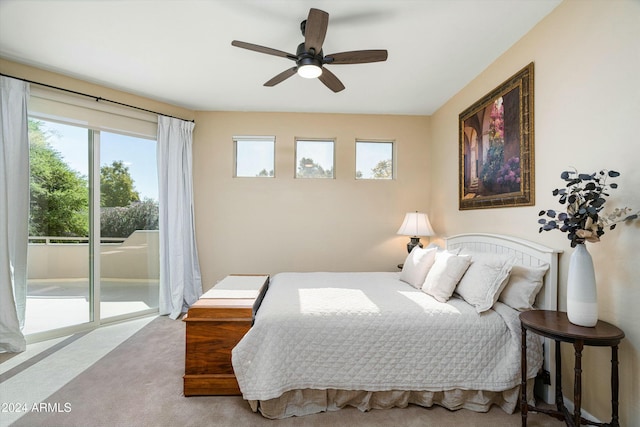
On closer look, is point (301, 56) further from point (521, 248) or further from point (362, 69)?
point (521, 248)

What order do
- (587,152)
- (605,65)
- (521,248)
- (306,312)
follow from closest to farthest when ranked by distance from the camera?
(605,65), (587,152), (306,312), (521,248)

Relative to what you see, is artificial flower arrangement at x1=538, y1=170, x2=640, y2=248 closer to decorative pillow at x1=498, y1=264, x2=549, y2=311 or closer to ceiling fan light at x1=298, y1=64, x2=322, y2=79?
decorative pillow at x1=498, y1=264, x2=549, y2=311

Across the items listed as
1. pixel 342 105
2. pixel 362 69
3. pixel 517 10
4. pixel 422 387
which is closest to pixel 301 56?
pixel 362 69

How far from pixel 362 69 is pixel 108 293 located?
12.3ft

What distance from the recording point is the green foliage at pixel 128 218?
343cm

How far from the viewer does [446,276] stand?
2.28 meters

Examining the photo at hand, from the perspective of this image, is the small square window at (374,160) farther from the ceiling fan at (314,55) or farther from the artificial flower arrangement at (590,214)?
the artificial flower arrangement at (590,214)

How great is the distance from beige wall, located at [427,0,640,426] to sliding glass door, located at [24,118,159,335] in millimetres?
4092

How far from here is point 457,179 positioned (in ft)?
11.3

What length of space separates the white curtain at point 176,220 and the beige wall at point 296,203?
0.18 meters

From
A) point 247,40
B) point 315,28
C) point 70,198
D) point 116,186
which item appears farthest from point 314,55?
point 70,198

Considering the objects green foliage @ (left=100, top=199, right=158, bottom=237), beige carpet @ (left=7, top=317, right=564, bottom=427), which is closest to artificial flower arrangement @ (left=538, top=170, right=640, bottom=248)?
beige carpet @ (left=7, top=317, right=564, bottom=427)

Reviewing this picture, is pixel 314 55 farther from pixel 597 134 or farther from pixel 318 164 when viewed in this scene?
pixel 318 164

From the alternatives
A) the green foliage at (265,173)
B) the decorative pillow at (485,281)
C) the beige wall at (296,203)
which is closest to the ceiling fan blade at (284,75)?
the beige wall at (296,203)
